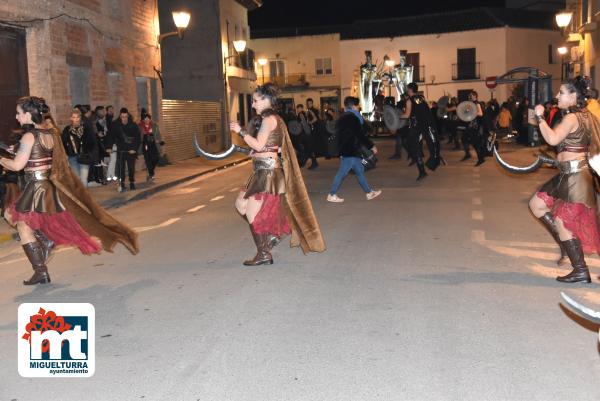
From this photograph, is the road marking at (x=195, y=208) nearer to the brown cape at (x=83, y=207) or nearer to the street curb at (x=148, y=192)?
the street curb at (x=148, y=192)

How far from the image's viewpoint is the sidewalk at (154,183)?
13552 mm

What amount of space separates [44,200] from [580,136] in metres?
4.87

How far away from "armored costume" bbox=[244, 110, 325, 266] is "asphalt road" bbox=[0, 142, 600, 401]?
0.27m

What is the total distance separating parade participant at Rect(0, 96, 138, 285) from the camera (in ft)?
22.0

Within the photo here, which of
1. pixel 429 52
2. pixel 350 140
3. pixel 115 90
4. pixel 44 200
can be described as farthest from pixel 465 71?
pixel 44 200

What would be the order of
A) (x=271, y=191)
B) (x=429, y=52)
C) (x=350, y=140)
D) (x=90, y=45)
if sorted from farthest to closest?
(x=429, y=52) < (x=90, y=45) < (x=350, y=140) < (x=271, y=191)

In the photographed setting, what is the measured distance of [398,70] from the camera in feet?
81.9

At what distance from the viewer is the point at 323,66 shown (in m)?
56.5

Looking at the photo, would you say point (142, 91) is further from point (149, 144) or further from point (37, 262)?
point (37, 262)

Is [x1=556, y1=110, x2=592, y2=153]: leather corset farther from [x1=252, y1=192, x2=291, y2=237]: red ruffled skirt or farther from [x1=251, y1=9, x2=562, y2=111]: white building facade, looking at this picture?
[x1=251, y1=9, x2=562, y2=111]: white building facade

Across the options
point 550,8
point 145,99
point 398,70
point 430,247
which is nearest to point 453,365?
point 430,247

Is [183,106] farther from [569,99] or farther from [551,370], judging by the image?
[551,370]

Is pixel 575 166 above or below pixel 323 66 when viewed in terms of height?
below

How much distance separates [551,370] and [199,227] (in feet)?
21.5
